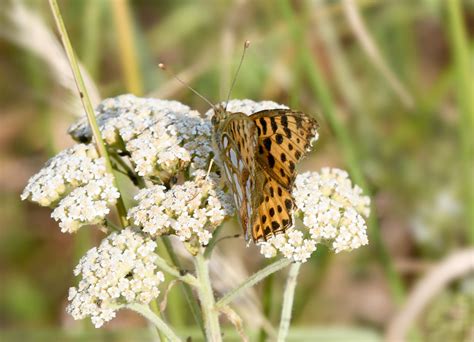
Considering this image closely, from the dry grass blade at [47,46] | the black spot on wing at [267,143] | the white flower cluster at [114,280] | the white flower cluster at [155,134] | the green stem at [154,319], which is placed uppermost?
the dry grass blade at [47,46]

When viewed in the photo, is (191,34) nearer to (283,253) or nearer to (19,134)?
(19,134)

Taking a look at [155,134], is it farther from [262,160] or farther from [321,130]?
[321,130]

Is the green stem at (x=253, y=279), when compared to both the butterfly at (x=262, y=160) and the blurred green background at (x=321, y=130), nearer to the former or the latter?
the butterfly at (x=262, y=160)

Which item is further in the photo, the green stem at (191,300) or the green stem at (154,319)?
the green stem at (191,300)

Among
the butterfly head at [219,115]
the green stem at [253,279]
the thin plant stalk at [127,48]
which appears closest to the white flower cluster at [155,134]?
the butterfly head at [219,115]

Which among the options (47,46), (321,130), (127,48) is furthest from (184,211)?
(321,130)
